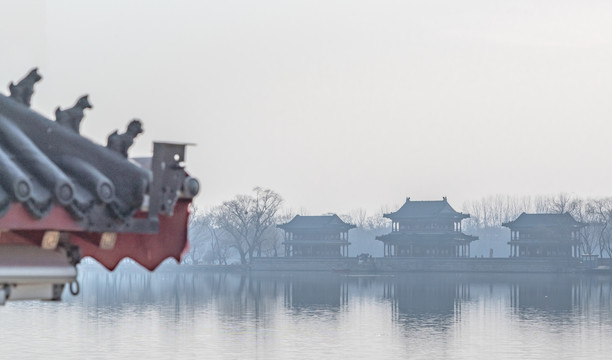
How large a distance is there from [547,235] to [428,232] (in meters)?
11.5

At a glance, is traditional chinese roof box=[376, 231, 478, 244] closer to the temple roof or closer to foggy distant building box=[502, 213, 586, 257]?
foggy distant building box=[502, 213, 586, 257]

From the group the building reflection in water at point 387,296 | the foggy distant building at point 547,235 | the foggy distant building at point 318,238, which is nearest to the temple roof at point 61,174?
the building reflection in water at point 387,296

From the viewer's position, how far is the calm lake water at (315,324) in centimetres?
3666

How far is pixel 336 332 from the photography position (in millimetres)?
43219

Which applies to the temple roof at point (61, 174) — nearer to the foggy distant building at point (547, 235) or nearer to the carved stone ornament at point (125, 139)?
the carved stone ornament at point (125, 139)

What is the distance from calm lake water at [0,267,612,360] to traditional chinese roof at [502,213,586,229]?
23421 mm

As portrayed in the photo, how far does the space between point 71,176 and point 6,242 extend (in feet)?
1.91

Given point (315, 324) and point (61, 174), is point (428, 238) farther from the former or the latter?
point (61, 174)

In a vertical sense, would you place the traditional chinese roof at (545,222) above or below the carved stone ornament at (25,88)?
above

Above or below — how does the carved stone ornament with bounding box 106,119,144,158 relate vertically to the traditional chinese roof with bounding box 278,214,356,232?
below

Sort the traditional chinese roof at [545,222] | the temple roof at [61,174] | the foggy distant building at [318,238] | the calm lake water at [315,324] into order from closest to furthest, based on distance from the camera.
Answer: the temple roof at [61,174], the calm lake water at [315,324], the traditional chinese roof at [545,222], the foggy distant building at [318,238]

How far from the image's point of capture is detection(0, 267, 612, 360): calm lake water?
36.7 meters

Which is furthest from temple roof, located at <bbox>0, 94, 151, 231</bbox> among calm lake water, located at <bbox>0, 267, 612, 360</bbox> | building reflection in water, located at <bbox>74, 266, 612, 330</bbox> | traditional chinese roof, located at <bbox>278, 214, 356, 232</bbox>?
traditional chinese roof, located at <bbox>278, 214, 356, 232</bbox>

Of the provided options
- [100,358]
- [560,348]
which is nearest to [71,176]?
[100,358]
